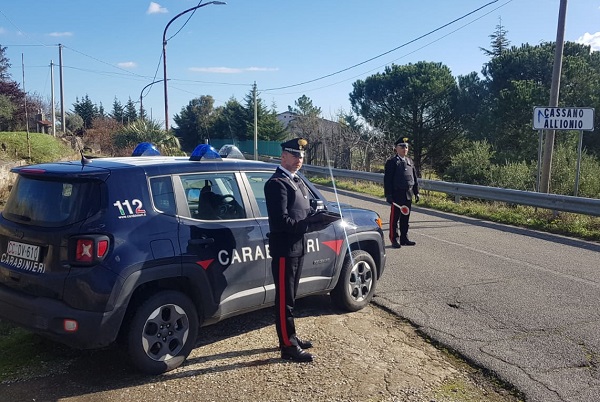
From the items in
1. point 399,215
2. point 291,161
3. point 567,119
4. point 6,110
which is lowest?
point 399,215

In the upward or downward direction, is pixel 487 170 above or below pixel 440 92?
below

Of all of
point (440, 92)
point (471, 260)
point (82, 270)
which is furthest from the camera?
point (440, 92)

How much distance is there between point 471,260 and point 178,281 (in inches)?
219

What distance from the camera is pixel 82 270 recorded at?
3754 millimetres

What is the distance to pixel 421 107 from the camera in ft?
137

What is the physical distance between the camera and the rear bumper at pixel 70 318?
3.75 meters

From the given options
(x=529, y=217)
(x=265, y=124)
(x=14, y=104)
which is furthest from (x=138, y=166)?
(x=265, y=124)

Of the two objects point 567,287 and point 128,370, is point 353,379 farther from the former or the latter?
point 567,287

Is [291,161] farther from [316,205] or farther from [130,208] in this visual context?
[130,208]

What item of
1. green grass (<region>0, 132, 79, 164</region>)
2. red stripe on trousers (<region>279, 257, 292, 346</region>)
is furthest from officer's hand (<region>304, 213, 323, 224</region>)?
green grass (<region>0, 132, 79, 164</region>)

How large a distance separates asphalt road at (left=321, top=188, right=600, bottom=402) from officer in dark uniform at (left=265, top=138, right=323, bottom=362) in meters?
1.54

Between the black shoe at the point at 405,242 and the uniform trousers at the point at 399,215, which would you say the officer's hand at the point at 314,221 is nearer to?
the uniform trousers at the point at 399,215

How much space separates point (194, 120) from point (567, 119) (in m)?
51.9

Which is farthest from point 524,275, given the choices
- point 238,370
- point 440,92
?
point 440,92
